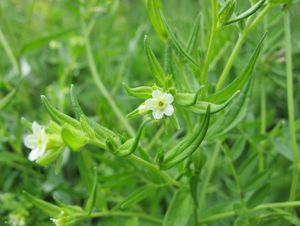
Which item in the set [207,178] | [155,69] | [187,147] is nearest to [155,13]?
[155,69]

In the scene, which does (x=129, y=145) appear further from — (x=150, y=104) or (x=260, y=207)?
(x=260, y=207)

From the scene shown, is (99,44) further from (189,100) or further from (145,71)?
(189,100)

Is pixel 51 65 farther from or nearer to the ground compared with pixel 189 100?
farther from the ground

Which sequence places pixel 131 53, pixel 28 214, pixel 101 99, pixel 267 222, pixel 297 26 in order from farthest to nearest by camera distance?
pixel 297 26 → pixel 131 53 → pixel 101 99 → pixel 28 214 → pixel 267 222

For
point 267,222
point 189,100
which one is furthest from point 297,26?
point 189,100

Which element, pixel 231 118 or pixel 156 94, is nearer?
pixel 156 94

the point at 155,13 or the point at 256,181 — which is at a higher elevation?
the point at 155,13

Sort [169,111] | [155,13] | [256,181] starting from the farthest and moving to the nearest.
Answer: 1. [256,181]
2. [155,13]
3. [169,111]
